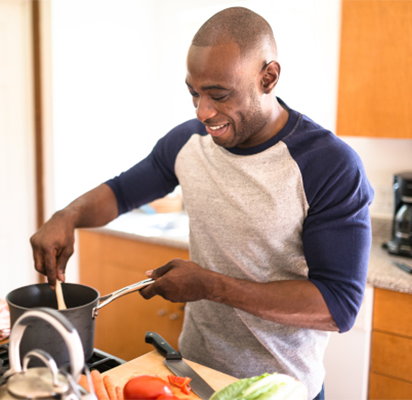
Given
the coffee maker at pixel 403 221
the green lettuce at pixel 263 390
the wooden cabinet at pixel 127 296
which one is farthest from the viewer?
the wooden cabinet at pixel 127 296

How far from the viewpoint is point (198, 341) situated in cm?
121

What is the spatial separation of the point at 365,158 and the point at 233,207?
1.36m

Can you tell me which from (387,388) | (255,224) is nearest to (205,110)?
(255,224)

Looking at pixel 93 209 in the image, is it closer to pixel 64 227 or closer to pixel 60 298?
pixel 64 227

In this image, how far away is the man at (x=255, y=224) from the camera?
0.98 meters

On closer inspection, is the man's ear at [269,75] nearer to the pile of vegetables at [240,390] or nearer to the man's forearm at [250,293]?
the man's forearm at [250,293]

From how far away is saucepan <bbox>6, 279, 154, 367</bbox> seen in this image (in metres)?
0.77

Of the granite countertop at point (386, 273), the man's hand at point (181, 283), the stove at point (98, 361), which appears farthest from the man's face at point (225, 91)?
the granite countertop at point (386, 273)

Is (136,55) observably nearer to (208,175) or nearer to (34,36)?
(34,36)

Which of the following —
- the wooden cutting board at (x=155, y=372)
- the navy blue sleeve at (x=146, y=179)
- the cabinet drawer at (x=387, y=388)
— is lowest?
the cabinet drawer at (x=387, y=388)

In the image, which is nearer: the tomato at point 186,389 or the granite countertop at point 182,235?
the tomato at point 186,389

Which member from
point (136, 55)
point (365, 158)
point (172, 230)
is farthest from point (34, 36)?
point (365, 158)

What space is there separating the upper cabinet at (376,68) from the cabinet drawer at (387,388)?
91 cm

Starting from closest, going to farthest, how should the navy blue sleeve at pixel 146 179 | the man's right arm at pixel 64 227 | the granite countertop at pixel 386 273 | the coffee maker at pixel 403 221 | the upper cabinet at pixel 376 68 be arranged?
the man's right arm at pixel 64 227, the navy blue sleeve at pixel 146 179, the granite countertop at pixel 386 273, the upper cabinet at pixel 376 68, the coffee maker at pixel 403 221
